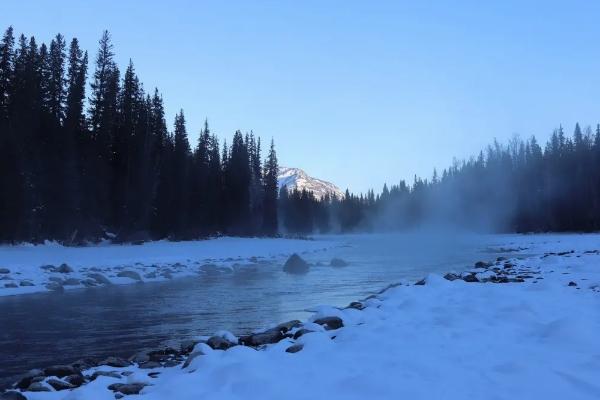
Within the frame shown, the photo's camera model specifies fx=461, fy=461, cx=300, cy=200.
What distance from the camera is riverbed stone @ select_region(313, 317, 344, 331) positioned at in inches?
299

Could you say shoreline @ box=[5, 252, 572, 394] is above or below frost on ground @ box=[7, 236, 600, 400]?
below

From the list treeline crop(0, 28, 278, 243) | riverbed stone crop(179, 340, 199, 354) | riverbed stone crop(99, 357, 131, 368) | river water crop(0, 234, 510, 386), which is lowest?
river water crop(0, 234, 510, 386)

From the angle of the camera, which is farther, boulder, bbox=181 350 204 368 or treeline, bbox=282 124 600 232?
treeline, bbox=282 124 600 232

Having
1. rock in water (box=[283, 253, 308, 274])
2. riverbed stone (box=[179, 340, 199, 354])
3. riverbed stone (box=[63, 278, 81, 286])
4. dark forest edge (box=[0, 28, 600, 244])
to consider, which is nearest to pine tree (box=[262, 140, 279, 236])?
dark forest edge (box=[0, 28, 600, 244])

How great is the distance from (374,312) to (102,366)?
15.1 feet

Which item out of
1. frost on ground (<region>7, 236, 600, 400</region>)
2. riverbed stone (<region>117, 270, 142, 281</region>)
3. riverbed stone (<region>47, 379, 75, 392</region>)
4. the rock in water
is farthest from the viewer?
the rock in water

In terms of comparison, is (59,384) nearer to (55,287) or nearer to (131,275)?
(55,287)

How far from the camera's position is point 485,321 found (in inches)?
273

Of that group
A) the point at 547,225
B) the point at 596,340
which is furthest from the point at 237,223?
the point at 596,340

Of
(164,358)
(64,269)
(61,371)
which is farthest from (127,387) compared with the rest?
(64,269)

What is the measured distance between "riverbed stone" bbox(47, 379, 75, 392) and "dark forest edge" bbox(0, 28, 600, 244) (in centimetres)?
2760

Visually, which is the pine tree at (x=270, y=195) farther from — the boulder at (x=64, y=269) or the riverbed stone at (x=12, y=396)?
the riverbed stone at (x=12, y=396)

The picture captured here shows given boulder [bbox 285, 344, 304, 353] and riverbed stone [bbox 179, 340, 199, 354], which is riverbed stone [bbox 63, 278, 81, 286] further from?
boulder [bbox 285, 344, 304, 353]

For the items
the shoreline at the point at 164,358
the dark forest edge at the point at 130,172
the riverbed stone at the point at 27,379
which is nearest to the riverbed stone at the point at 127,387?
the shoreline at the point at 164,358
